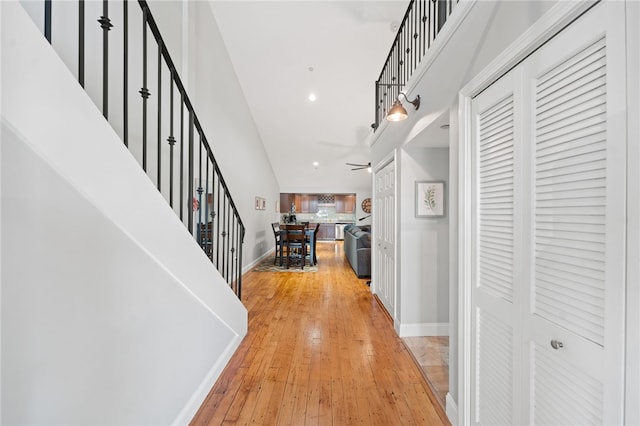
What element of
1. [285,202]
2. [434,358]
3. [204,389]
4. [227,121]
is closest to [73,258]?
[204,389]

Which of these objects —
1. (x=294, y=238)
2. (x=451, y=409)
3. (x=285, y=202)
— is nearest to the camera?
(x=451, y=409)

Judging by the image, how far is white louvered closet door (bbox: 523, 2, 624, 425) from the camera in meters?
0.78

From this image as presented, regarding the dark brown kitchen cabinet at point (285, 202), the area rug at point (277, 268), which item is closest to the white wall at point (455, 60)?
the area rug at point (277, 268)

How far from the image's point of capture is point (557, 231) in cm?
98

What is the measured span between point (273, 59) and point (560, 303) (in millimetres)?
5283

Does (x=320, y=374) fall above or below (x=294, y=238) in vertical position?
below

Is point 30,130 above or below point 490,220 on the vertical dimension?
above

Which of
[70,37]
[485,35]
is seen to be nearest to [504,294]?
[485,35]

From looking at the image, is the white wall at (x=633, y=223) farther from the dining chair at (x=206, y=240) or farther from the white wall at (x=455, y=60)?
the dining chair at (x=206, y=240)

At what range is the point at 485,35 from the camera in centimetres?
134

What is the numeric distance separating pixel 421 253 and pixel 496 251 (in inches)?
58.0

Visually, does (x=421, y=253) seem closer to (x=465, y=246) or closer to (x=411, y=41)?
(x=465, y=246)

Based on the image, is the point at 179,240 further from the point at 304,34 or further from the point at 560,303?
the point at 304,34

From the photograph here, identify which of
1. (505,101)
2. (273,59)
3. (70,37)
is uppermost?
(273,59)
